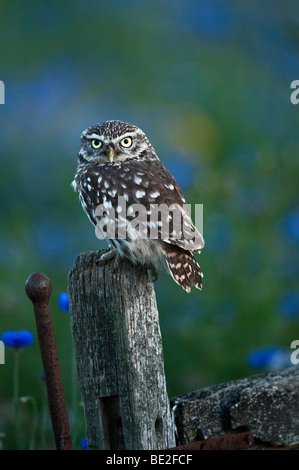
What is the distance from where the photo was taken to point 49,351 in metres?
2.28

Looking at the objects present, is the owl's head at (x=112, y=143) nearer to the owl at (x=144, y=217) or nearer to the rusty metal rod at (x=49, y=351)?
the owl at (x=144, y=217)

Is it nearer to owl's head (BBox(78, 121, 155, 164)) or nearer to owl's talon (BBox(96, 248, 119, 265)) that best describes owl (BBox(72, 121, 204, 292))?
owl's talon (BBox(96, 248, 119, 265))

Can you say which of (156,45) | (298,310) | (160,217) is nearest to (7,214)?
(298,310)

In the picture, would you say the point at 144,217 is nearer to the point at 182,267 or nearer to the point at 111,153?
the point at 182,267

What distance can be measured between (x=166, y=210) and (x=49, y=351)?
905 mm

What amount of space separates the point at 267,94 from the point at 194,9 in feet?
6.65

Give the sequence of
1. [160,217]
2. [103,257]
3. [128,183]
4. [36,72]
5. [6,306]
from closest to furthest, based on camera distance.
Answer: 1. [103,257]
2. [160,217]
3. [128,183]
4. [6,306]
5. [36,72]

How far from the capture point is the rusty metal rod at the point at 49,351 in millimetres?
2203

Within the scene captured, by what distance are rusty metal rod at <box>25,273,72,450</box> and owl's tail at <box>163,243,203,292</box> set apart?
72 centimetres

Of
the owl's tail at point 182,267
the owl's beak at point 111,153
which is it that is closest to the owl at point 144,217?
the owl's tail at point 182,267

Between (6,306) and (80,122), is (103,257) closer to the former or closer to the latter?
(6,306)

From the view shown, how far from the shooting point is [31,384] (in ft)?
16.5

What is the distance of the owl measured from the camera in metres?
2.89

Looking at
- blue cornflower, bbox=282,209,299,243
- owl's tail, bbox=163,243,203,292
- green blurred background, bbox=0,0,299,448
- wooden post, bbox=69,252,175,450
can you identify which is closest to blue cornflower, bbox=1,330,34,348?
green blurred background, bbox=0,0,299,448
